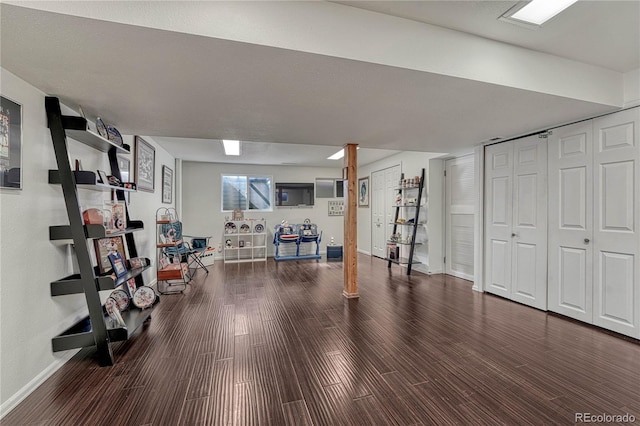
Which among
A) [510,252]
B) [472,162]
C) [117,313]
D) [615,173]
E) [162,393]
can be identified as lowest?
[162,393]

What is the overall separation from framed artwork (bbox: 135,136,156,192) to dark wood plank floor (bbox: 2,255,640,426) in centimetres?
180

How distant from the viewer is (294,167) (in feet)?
25.1

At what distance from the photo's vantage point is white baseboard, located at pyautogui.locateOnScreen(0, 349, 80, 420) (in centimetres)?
168

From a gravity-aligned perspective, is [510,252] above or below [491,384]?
above

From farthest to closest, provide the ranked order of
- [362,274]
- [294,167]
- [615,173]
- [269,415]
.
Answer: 1. [294,167]
2. [362,274]
3. [615,173]
4. [269,415]

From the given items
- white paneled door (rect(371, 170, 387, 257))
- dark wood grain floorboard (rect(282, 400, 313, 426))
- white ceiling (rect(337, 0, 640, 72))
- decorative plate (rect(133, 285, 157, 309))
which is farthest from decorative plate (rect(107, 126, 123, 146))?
white paneled door (rect(371, 170, 387, 257))

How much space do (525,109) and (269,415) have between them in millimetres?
3274

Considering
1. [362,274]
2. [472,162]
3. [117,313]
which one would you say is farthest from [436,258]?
[117,313]

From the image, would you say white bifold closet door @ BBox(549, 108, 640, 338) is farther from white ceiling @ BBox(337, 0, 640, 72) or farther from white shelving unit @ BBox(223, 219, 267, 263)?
white shelving unit @ BBox(223, 219, 267, 263)

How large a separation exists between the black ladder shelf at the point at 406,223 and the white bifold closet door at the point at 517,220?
1320 mm

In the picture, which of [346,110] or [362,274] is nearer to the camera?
[346,110]

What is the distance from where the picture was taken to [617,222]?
104 inches

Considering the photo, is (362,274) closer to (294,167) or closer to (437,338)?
(437,338)

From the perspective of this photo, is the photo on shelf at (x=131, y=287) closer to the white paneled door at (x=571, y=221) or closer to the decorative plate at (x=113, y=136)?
the decorative plate at (x=113, y=136)
